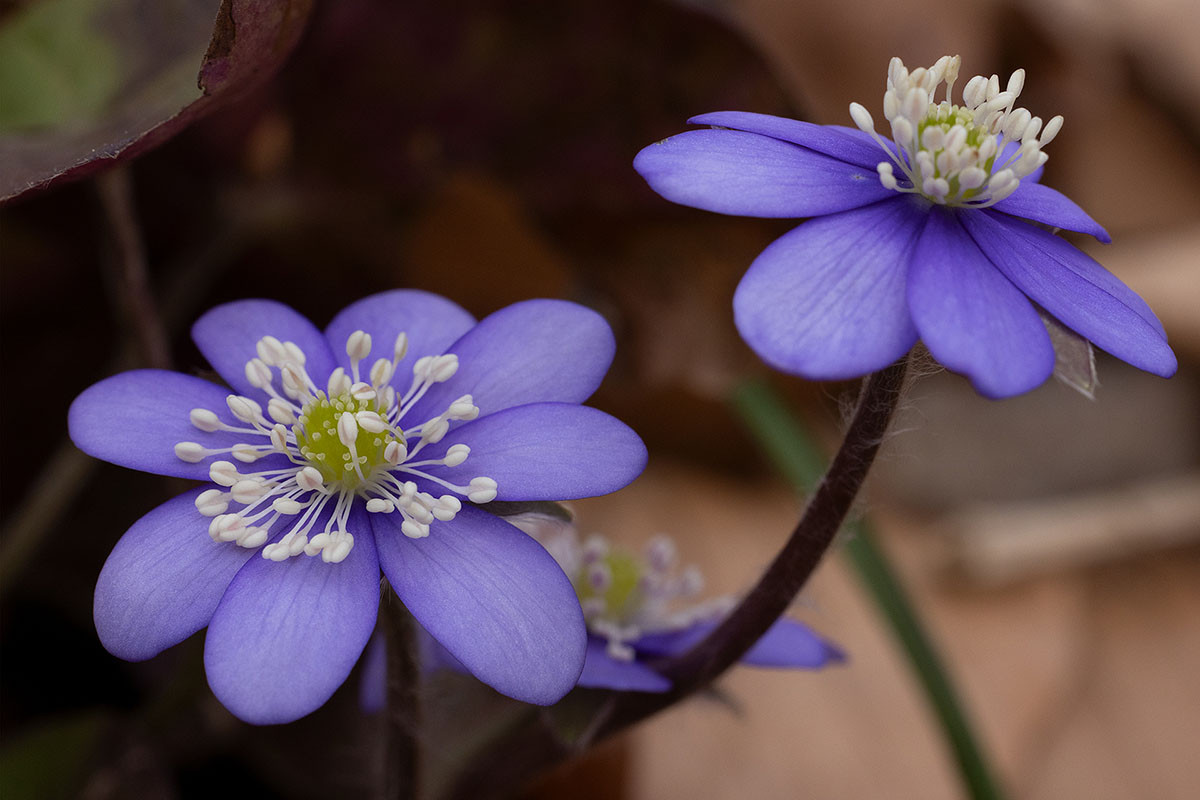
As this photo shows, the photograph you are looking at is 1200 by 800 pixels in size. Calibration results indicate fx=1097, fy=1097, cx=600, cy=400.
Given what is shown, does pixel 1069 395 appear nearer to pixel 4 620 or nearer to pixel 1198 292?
pixel 1198 292

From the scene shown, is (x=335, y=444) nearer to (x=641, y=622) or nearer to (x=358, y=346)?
(x=358, y=346)

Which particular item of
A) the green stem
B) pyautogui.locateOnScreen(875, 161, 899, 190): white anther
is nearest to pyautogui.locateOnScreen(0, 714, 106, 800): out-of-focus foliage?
the green stem

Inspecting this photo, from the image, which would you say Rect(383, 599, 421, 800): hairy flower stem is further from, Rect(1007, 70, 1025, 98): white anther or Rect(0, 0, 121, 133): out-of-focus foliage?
Rect(0, 0, 121, 133): out-of-focus foliage

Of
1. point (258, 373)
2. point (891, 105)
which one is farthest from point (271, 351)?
point (891, 105)

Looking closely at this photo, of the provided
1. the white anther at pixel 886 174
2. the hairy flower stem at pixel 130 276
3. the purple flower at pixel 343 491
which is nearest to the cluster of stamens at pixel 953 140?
the white anther at pixel 886 174

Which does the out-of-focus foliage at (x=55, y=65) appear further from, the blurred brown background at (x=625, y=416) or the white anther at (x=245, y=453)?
the white anther at (x=245, y=453)
